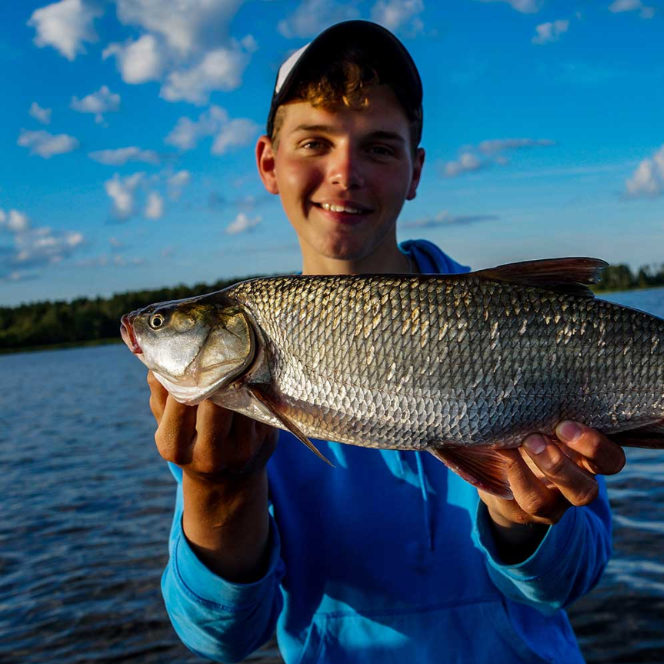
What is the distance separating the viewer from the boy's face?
10.5 ft

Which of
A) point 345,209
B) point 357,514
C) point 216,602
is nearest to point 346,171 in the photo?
point 345,209

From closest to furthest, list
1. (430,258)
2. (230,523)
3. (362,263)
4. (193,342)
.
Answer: (193,342)
(230,523)
(362,263)
(430,258)

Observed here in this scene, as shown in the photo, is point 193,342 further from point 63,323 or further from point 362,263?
point 63,323

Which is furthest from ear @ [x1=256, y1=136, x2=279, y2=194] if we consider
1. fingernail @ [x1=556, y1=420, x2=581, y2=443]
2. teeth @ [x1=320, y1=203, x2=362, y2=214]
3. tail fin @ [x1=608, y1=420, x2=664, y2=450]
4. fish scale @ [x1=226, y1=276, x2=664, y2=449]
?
tail fin @ [x1=608, y1=420, x2=664, y2=450]

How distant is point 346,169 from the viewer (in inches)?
126

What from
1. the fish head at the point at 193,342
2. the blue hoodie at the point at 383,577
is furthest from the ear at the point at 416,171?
the fish head at the point at 193,342

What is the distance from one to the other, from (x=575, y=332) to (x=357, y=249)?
55.8 inches

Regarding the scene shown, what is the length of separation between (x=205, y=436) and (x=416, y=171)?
224 centimetres

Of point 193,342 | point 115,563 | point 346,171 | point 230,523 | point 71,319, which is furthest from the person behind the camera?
point 71,319

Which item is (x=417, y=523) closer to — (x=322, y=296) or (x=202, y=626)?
(x=202, y=626)

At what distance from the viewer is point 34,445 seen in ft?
47.1

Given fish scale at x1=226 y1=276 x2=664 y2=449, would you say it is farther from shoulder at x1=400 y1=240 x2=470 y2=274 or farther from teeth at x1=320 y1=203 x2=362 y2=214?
shoulder at x1=400 y1=240 x2=470 y2=274

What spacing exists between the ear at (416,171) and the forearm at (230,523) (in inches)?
75.8

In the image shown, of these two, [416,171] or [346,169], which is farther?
[416,171]
